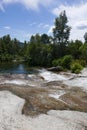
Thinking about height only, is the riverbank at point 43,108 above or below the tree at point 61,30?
below

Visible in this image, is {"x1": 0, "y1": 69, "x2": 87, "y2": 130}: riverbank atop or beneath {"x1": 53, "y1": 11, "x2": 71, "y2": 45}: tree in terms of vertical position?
beneath

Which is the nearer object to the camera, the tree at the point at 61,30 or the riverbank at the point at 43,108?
the riverbank at the point at 43,108

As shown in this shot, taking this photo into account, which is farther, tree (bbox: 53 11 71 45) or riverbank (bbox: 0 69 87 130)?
tree (bbox: 53 11 71 45)

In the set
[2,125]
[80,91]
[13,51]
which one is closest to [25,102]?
[2,125]

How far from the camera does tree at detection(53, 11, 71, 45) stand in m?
68.4

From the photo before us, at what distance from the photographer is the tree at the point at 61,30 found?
68.4 meters

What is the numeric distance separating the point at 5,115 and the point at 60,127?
12.3 ft

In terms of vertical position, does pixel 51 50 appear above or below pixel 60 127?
above

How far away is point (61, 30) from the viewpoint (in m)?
68.4

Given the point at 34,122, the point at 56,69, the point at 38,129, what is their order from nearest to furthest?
1. the point at 38,129
2. the point at 34,122
3. the point at 56,69

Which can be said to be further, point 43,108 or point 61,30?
point 61,30

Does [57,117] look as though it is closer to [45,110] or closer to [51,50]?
[45,110]

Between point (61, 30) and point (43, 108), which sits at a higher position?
point (61, 30)

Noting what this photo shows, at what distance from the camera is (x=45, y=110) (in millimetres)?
15672
